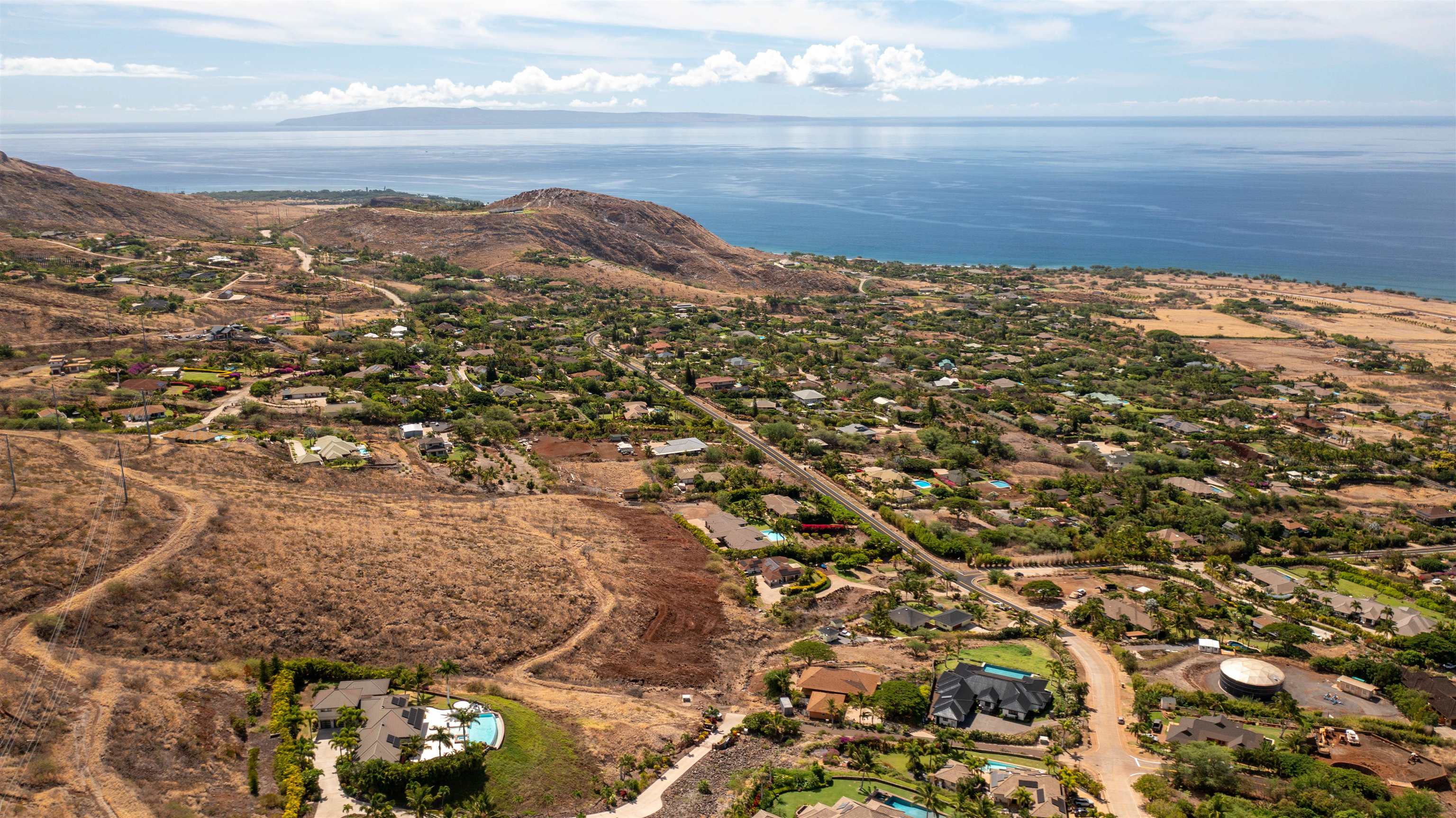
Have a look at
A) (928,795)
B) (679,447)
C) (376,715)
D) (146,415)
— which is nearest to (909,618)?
(928,795)

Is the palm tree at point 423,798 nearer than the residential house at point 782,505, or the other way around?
the palm tree at point 423,798

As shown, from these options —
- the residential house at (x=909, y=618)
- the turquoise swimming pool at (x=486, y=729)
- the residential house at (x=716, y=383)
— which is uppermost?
the residential house at (x=716, y=383)

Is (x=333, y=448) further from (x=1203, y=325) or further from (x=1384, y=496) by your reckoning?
(x=1203, y=325)

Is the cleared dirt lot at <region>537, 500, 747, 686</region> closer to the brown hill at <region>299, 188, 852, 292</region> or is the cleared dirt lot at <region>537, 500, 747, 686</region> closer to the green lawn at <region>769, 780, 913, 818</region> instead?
the green lawn at <region>769, 780, 913, 818</region>

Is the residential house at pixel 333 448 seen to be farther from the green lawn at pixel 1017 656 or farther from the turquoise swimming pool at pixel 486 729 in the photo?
the green lawn at pixel 1017 656

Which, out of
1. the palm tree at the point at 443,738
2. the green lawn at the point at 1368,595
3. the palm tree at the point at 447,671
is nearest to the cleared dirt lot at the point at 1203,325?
the green lawn at the point at 1368,595
